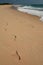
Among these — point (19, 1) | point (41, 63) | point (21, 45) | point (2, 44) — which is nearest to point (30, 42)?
point (21, 45)

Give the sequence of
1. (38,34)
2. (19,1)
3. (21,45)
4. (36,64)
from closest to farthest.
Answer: (36,64), (21,45), (38,34), (19,1)

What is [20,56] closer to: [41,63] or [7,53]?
[7,53]

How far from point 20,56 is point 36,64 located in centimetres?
26

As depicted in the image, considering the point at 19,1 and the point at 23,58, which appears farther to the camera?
the point at 19,1

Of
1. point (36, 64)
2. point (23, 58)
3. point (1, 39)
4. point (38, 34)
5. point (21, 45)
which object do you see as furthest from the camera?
point (38, 34)

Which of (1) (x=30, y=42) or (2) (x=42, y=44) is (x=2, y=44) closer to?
(1) (x=30, y=42)

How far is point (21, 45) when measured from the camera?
6.89ft

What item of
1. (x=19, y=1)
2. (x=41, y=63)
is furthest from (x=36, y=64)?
(x=19, y=1)

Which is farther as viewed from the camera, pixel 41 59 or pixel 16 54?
pixel 16 54

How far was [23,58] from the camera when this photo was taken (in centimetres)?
178

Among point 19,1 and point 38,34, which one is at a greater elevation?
point 38,34

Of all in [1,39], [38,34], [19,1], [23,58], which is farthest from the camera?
[19,1]

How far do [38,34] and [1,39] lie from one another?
24.2 inches

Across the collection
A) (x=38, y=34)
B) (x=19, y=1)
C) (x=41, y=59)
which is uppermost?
(x=41, y=59)
